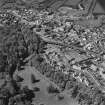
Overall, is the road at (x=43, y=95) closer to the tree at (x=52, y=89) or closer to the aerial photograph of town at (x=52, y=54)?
the aerial photograph of town at (x=52, y=54)

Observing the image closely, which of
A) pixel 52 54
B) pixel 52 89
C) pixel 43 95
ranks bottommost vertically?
pixel 43 95

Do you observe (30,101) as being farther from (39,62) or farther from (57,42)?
(57,42)

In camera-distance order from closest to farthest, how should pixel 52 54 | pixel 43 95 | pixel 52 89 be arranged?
1. pixel 43 95
2. pixel 52 89
3. pixel 52 54

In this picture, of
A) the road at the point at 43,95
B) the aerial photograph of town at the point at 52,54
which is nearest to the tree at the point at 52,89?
the aerial photograph of town at the point at 52,54

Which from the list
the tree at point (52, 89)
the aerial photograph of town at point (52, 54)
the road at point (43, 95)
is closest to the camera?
the road at point (43, 95)

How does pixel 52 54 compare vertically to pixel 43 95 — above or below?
above

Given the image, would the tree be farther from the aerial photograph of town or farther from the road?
the road

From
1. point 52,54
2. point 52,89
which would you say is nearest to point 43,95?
point 52,89

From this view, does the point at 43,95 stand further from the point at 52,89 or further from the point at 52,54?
the point at 52,54
